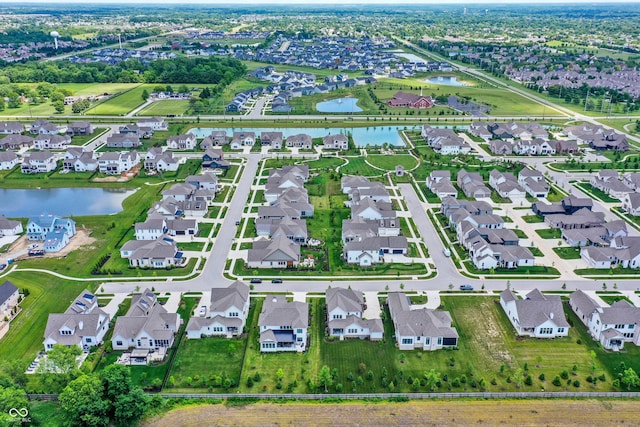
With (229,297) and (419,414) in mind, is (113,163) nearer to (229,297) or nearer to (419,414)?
(229,297)

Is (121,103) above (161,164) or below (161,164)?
above

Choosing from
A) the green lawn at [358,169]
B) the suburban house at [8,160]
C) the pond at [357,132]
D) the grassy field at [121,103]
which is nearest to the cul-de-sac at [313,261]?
the green lawn at [358,169]

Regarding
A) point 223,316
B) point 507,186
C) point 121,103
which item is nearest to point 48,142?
point 121,103

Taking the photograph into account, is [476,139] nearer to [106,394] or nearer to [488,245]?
[488,245]

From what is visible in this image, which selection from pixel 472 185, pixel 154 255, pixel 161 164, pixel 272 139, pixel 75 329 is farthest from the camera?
pixel 272 139

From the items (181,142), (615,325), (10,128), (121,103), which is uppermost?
(121,103)

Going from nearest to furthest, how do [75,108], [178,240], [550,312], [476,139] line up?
[550,312] → [178,240] → [476,139] → [75,108]

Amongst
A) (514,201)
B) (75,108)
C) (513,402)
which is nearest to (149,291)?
(513,402)

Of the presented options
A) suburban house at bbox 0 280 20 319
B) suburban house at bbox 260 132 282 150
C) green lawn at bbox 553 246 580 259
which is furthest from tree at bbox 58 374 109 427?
suburban house at bbox 260 132 282 150
